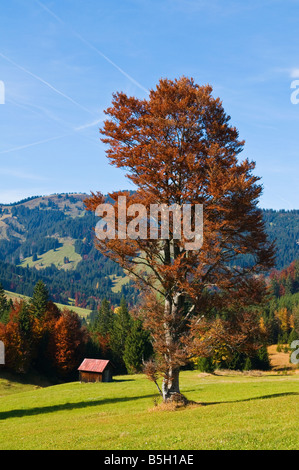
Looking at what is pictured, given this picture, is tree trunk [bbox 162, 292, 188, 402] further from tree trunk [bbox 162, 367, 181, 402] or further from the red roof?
the red roof

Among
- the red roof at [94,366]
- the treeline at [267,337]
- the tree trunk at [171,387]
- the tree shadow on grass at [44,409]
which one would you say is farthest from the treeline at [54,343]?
the tree trunk at [171,387]

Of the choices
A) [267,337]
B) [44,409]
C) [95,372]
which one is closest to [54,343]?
[95,372]

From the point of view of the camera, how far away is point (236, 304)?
2223cm

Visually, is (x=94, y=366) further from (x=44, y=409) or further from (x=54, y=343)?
(x=44, y=409)

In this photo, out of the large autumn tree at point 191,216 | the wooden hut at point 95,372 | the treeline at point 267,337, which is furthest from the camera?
the wooden hut at point 95,372

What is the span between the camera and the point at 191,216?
842 inches

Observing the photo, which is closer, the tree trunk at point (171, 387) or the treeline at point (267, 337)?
the tree trunk at point (171, 387)

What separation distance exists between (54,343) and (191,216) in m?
65.6

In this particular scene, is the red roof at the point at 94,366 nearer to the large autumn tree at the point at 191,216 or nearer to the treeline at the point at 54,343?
the treeline at the point at 54,343

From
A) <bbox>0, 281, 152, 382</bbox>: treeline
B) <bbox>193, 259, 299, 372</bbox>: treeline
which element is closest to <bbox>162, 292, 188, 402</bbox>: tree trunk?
<bbox>193, 259, 299, 372</bbox>: treeline

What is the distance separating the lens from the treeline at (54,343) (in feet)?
242

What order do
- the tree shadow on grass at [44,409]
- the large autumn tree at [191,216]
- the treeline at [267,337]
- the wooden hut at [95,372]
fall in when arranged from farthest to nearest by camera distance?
the wooden hut at [95,372] < the tree shadow on grass at [44,409] < the treeline at [267,337] < the large autumn tree at [191,216]

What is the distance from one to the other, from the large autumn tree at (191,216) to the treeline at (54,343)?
51.4 meters

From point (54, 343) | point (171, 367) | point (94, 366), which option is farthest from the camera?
point (54, 343)
